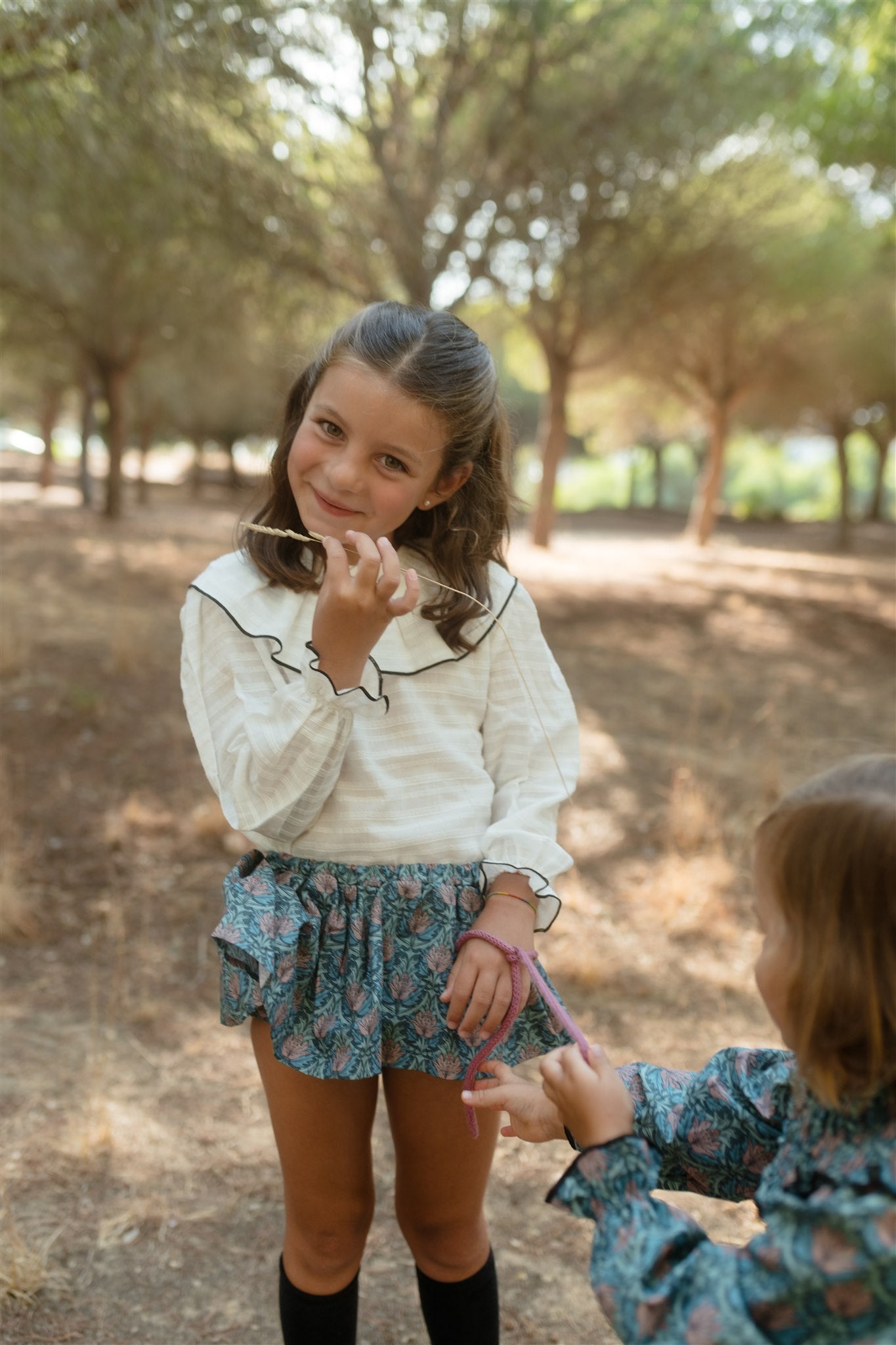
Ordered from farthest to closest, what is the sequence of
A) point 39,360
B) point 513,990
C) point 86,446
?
point 39,360 → point 86,446 → point 513,990

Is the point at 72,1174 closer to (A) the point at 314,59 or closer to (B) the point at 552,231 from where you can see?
(A) the point at 314,59

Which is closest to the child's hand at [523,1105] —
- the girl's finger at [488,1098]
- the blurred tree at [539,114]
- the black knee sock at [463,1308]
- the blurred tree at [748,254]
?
the girl's finger at [488,1098]

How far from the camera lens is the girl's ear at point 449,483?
1.51 m

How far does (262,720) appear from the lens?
1.34 m

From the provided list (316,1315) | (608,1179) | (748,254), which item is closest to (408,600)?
(608,1179)

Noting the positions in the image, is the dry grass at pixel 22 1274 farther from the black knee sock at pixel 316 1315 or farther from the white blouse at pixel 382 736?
the white blouse at pixel 382 736

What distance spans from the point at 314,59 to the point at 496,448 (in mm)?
4933

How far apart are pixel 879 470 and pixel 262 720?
74.9 ft

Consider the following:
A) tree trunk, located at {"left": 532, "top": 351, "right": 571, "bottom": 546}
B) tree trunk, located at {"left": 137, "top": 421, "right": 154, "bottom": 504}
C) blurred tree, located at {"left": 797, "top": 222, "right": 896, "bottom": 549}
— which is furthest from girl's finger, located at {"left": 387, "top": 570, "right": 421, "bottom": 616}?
tree trunk, located at {"left": 137, "top": 421, "right": 154, "bottom": 504}

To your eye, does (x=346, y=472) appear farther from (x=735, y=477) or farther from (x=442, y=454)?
(x=735, y=477)

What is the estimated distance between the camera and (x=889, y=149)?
7297 mm

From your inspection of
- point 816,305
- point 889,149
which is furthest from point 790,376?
point 889,149

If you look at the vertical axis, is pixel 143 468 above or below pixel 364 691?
above

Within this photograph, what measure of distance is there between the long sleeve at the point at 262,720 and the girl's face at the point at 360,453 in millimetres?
198
